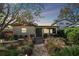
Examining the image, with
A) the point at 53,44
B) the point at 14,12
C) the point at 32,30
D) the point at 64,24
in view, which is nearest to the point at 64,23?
the point at 64,24

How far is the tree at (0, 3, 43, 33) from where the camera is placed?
3.14 m

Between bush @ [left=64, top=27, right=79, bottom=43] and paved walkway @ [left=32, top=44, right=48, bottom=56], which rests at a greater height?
bush @ [left=64, top=27, right=79, bottom=43]

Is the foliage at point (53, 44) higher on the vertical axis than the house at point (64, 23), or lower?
lower

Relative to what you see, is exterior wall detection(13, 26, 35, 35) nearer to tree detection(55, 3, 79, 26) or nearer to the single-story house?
the single-story house

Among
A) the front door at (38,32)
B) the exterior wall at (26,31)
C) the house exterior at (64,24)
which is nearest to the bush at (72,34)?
the house exterior at (64,24)

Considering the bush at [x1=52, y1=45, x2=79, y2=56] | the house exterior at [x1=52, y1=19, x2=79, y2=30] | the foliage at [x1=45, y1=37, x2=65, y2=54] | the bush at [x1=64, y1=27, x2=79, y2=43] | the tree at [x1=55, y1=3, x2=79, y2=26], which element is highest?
the tree at [x1=55, y1=3, x2=79, y2=26]

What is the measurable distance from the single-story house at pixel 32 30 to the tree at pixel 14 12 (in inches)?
3.2

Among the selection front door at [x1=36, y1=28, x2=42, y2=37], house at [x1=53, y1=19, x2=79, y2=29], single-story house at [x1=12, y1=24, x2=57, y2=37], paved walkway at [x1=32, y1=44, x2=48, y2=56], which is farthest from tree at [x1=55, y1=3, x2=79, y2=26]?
paved walkway at [x1=32, y1=44, x2=48, y2=56]

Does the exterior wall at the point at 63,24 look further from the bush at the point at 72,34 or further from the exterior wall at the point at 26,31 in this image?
the exterior wall at the point at 26,31

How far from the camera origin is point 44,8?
314cm

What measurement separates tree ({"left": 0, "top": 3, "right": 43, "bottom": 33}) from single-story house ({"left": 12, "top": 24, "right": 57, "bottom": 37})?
0.27ft

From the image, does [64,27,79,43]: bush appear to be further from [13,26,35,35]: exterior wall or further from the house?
[13,26,35,35]: exterior wall

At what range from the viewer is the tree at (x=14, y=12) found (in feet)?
10.3

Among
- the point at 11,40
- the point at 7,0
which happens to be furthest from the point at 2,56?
the point at 7,0
